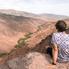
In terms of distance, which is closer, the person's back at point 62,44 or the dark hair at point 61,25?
the dark hair at point 61,25

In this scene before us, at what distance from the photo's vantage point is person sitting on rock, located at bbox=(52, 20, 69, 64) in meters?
10.6

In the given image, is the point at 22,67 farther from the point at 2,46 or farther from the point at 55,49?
the point at 2,46

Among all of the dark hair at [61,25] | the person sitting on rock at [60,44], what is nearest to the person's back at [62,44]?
the person sitting on rock at [60,44]

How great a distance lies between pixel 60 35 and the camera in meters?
10.6

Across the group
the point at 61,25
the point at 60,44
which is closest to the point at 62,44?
the point at 60,44

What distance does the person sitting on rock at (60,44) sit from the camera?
34.8 ft

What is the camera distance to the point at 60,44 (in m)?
10.7

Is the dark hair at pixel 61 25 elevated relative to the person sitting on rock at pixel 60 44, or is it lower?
elevated

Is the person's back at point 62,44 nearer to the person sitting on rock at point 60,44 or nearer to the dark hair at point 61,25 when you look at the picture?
the person sitting on rock at point 60,44

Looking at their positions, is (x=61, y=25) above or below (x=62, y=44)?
above

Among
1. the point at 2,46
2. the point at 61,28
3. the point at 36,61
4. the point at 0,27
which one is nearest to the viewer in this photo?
the point at 61,28

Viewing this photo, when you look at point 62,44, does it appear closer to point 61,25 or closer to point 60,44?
point 60,44

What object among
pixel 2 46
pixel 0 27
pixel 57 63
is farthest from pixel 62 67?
pixel 0 27

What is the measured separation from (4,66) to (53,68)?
6.54 ft
